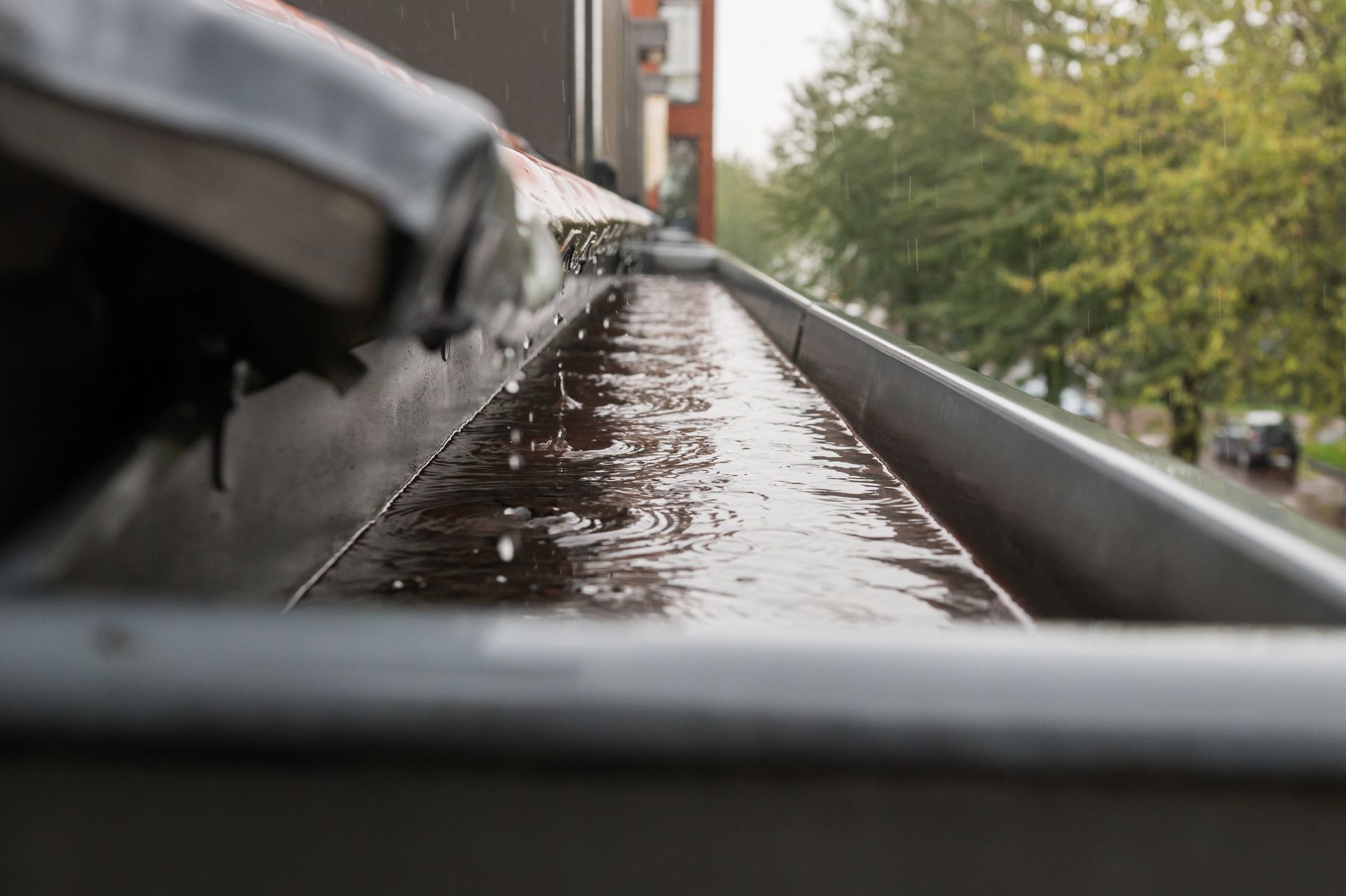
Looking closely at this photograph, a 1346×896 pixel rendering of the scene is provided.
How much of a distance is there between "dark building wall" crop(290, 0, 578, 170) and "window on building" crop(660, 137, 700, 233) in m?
21.2

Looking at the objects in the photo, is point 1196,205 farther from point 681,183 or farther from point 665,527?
point 681,183

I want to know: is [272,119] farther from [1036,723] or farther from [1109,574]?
[1109,574]

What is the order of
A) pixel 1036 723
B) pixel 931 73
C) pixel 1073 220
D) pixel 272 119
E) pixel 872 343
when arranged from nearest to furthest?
pixel 1036 723 → pixel 272 119 → pixel 872 343 → pixel 1073 220 → pixel 931 73

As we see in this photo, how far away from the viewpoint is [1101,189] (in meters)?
14.7

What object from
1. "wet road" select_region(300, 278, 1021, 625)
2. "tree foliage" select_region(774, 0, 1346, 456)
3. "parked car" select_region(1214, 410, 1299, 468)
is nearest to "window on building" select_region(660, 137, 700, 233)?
"tree foliage" select_region(774, 0, 1346, 456)

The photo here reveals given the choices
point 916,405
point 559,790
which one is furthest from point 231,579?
point 916,405

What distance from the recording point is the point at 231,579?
1.34 m

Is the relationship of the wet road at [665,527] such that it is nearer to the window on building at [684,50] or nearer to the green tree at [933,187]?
the green tree at [933,187]

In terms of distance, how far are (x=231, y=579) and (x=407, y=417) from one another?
993mm

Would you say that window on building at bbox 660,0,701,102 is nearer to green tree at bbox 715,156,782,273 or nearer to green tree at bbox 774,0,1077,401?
green tree at bbox 715,156,782,273

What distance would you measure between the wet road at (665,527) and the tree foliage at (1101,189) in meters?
9.77

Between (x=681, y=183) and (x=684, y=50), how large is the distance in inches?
141

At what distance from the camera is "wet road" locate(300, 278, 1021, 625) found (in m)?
1.63

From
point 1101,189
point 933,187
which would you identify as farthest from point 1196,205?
point 933,187
